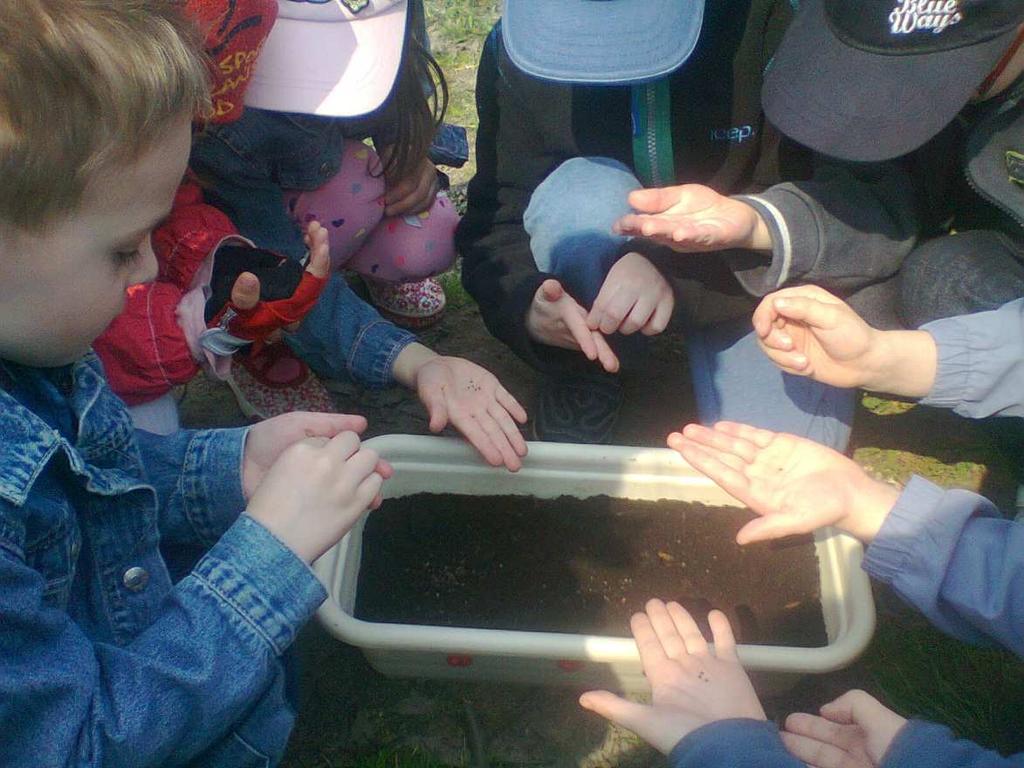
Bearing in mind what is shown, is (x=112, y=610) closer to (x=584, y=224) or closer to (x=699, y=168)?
(x=584, y=224)

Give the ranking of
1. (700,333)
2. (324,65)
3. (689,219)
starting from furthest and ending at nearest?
(700,333) → (324,65) → (689,219)

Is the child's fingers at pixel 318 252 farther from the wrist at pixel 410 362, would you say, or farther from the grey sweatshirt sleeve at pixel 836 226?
the grey sweatshirt sleeve at pixel 836 226

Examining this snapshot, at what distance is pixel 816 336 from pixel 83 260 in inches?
42.3

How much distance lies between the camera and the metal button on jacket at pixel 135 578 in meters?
1.08

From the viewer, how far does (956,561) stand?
1168 millimetres

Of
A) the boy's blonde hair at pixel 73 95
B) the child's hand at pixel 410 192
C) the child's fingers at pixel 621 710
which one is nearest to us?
the boy's blonde hair at pixel 73 95

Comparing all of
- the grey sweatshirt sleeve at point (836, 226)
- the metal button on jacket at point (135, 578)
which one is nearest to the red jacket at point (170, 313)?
the metal button on jacket at point (135, 578)

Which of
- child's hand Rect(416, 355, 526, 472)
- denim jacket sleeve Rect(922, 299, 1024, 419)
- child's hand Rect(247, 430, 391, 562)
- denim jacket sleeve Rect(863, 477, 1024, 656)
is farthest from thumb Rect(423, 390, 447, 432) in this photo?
denim jacket sleeve Rect(922, 299, 1024, 419)

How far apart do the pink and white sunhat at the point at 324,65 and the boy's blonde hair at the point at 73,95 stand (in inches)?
24.6

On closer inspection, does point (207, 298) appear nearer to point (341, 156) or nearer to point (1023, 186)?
point (341, 156)

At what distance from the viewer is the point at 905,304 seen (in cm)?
171

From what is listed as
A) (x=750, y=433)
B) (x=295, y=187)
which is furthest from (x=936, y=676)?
→ (x=295, y=187)

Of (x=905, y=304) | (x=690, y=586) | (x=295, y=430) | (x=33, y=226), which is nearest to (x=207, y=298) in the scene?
(x=295, y=430)

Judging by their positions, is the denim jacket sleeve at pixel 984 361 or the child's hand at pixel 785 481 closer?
the child's hand at pixel 785 481
